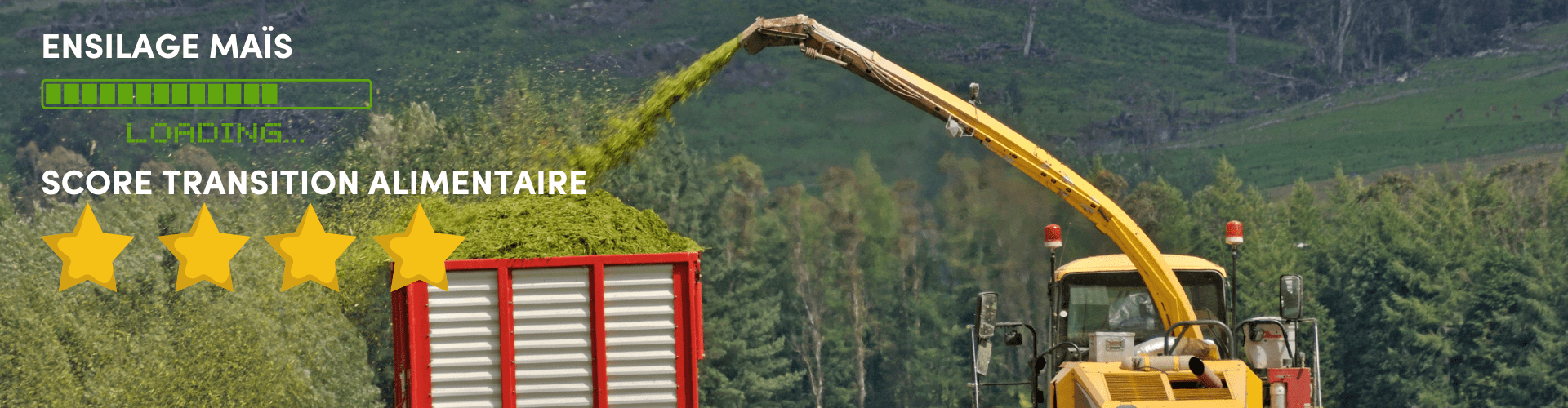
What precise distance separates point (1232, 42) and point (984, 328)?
103603mm

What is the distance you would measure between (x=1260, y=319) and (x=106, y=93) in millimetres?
108724

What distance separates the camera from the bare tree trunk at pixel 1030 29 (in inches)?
Answer: 4003

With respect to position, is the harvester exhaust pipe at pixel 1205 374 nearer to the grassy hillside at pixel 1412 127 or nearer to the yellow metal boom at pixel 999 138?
the yellow metal boom at pixel 999 138

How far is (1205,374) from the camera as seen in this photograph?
8695 millimetres

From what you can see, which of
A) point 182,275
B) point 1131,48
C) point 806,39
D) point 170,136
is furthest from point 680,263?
point 1131,48

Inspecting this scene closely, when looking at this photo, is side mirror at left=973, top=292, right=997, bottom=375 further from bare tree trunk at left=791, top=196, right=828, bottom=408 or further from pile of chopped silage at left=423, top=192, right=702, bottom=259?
bare tree trunk at left=791, top=196, right=828, bottom=408

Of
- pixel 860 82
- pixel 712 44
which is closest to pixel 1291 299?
pixel 860 82

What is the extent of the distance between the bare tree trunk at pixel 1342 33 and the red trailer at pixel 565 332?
10616 cm

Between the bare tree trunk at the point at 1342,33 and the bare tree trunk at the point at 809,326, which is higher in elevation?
the bare tree trunk at the point at 1342,33

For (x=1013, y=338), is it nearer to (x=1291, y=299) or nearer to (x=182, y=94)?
(x=1291, y=299)

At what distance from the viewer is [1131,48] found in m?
105

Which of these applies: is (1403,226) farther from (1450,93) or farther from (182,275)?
(1450,93)

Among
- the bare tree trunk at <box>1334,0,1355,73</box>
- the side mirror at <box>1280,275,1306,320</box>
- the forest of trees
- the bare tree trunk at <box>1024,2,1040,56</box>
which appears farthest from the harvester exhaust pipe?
the bare tree trunk at <box>1334,0,1355,73</box>

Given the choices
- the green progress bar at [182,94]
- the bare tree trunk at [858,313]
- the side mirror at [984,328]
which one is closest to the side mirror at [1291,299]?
the side mirror at [984,328]
